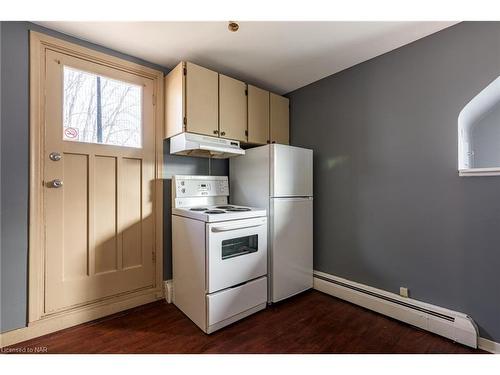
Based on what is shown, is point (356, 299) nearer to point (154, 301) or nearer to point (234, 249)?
point (234, 249)

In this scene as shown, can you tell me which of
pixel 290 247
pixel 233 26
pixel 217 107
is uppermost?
pixel 233 26

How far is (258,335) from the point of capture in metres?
1.73

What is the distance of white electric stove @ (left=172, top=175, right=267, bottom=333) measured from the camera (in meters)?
1.76

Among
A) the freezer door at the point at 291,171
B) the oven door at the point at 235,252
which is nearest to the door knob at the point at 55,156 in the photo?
the oven door at the point at 235,252

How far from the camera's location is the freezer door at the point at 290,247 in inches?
86.4

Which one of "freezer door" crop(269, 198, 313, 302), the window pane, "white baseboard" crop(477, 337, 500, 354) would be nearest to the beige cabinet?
the window pane

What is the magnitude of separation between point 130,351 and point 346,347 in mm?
1435

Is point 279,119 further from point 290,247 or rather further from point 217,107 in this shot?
point 290,247

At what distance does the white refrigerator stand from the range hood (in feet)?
0.78

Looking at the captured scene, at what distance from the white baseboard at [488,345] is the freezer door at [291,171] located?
161 centimetres

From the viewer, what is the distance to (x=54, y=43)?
176cm

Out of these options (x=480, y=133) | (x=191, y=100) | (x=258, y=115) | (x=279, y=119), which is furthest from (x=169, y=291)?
(x=480, y=133)

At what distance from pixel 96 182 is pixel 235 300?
4.91ft
